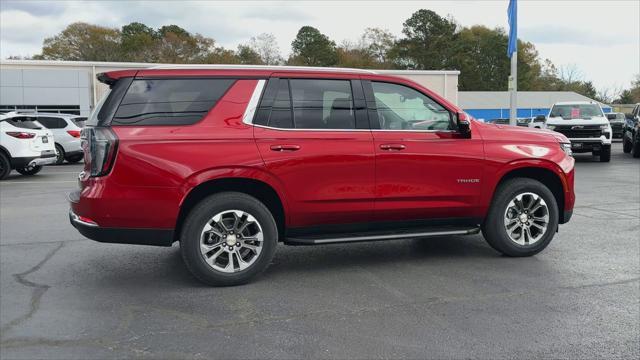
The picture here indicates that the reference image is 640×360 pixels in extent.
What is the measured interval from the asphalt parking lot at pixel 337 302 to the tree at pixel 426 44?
82.7 meters

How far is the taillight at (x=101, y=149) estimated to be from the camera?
461 cm

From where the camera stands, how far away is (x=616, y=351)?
3664 mm

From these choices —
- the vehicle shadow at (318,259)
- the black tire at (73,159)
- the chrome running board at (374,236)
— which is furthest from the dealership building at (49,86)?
the chrome running board at (374,236)

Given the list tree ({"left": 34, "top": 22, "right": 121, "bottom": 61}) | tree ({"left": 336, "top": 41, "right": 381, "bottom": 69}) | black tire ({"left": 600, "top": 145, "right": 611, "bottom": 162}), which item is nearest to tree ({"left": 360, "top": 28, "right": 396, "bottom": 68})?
tree ({"left": 336, "top": 41, "right": 381, "bottom": 69})

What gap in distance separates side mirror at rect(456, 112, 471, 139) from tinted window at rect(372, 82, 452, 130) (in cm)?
12

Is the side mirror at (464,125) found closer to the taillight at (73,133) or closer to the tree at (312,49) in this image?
the taillight at (73,133)

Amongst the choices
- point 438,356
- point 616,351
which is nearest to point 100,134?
point 438,356

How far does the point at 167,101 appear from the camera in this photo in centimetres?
484

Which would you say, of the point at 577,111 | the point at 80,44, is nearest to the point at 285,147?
the point at 577,111

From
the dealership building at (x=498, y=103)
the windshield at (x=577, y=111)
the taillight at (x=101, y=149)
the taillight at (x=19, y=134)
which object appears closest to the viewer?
the taillight at (x=101, y=149)

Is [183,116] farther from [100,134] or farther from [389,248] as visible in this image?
[389,248]

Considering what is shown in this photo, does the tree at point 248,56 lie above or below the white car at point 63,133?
above

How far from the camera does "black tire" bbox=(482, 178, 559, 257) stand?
5773 millimetres

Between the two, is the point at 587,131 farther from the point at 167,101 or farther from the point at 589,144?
the point at 167,101
